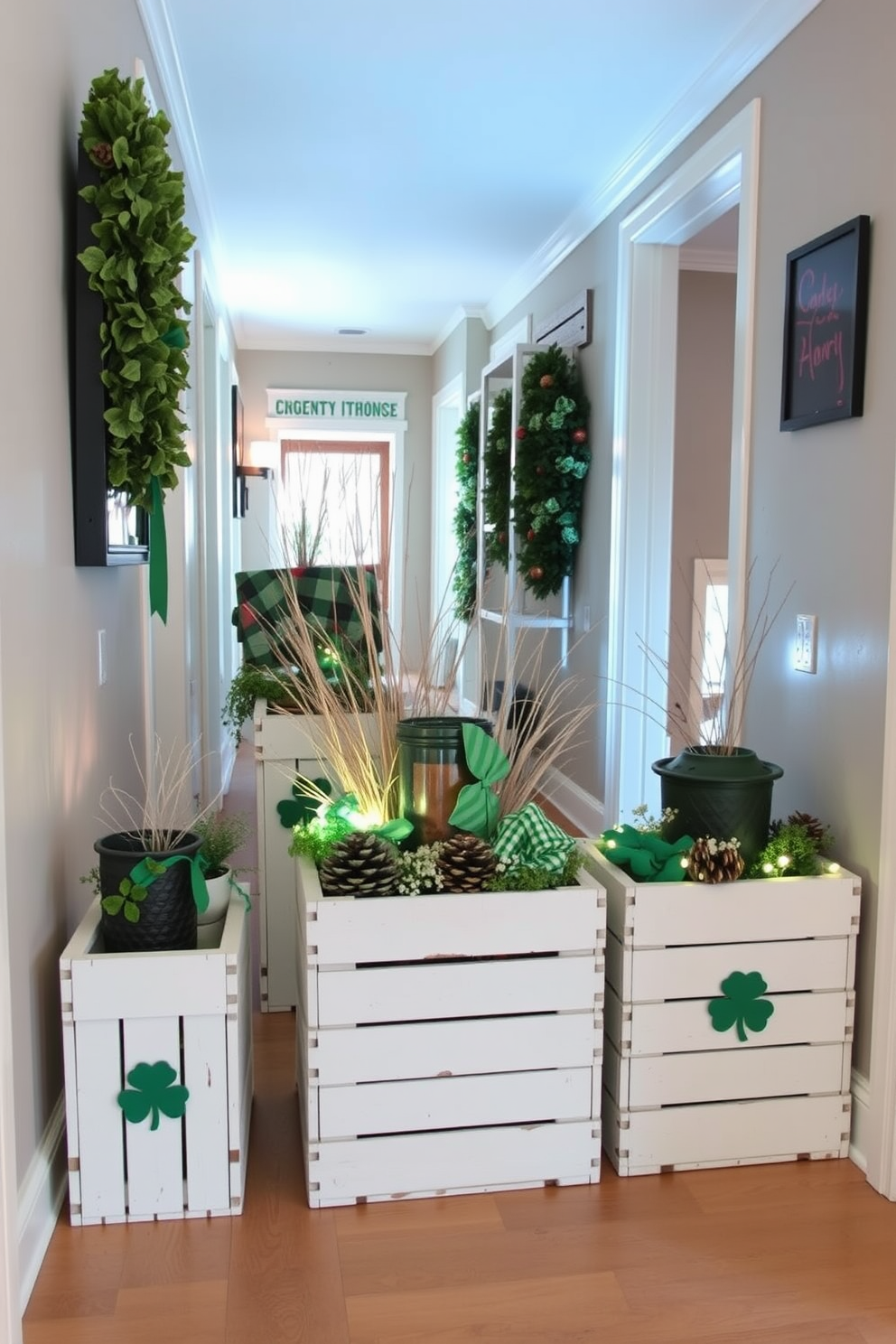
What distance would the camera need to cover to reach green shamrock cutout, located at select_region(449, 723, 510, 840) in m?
2.02

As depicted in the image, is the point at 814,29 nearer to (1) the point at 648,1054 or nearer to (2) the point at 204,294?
(1) the point at 648,1054

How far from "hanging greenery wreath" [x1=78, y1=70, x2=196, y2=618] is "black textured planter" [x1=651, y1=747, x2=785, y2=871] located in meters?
1.22

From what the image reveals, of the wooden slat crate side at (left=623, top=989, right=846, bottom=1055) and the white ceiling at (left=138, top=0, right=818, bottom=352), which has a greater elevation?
the white ceiling at (left=138, top=0, right=818, bottom=352)

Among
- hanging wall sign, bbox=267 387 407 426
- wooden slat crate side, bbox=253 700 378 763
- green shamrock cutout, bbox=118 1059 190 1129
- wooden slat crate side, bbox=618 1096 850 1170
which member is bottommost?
wooden slat crate side, bbox=618 1096 850 1170


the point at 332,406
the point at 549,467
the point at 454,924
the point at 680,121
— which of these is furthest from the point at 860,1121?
the point at 332,406

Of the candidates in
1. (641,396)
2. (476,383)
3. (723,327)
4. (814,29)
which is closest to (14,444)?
(814,29)

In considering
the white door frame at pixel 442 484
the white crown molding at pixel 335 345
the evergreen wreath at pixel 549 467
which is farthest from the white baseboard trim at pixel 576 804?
the white crown molding at pixel 335 345

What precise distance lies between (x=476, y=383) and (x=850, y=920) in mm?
5243

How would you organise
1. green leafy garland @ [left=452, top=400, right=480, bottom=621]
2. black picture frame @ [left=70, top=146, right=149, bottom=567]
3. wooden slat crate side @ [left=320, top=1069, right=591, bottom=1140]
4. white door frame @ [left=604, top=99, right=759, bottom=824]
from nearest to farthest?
wooden slat crate side @ [left=320, top=1069, right=591, bottom=1140], black picture frame @ [left=70, top=146, right=149, bottom=567], white door frame @ [left=604, top=99, right=759, bottom=824], green leafy garland @ [left=452, top=400, right=480, bottom=621]

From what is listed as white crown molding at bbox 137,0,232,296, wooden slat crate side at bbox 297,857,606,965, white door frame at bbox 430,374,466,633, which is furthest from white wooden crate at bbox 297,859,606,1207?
white door frame at bbox 430,374,466,633

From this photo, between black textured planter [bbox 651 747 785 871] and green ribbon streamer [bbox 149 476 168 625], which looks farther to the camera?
green ribbon streamer [bbox 149 476 168 625]

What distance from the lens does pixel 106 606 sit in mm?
2400

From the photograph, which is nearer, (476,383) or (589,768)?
(589,768)

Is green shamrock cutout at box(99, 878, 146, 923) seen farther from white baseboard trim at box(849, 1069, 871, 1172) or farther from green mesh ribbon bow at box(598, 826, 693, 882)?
white baseboard trim at box(849, 1069, 871, 1172)
